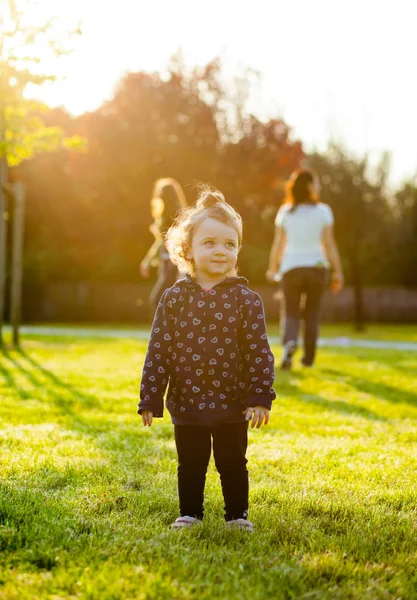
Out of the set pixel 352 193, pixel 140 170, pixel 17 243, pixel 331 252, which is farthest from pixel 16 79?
pixel 140 170

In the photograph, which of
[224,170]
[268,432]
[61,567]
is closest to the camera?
[61,567]

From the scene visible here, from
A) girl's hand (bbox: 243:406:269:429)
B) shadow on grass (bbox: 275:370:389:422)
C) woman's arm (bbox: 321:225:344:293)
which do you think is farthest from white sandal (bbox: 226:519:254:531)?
woman's arm (bbox: 321:225:344:293)

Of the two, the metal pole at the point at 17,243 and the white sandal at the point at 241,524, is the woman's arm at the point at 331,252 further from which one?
the metal pole at the point at 17,243

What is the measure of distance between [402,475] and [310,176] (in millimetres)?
4680

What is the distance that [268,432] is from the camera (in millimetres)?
4680

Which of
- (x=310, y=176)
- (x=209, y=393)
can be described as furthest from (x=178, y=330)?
(x=310, y=176)

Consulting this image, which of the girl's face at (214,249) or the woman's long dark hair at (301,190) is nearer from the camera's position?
the girl's face at (214,249)

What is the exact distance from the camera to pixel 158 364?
9.36 feet

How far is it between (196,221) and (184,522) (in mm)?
1196

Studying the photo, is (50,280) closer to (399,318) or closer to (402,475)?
(399,318)

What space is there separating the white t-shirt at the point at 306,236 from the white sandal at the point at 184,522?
16.7ft

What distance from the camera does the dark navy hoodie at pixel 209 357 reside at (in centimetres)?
278

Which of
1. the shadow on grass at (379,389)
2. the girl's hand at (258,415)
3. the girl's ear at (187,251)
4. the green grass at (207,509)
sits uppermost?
the girl's ear at (187,251)

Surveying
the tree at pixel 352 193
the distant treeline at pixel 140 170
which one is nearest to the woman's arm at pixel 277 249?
the tree at pixel 352 193
